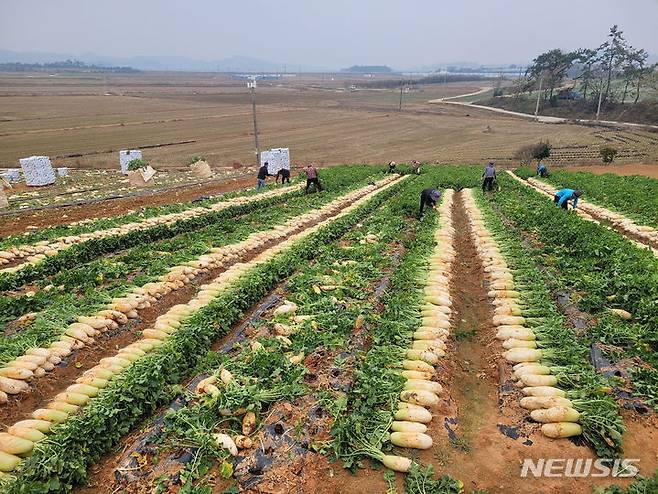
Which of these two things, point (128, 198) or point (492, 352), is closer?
point (492, 352)

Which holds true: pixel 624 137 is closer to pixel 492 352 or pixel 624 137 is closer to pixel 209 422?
pixel 492 352

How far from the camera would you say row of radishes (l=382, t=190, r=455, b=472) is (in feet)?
17.1

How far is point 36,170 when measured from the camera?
2764 centimetres

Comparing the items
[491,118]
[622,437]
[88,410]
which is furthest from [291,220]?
[491,118]

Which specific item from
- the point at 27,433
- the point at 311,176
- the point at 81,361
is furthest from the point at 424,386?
the point at 311,176

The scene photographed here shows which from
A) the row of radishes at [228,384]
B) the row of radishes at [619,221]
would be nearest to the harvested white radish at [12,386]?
the row of radishes at [228,384]

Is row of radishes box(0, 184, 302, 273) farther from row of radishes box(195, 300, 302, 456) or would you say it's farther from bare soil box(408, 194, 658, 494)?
bare soil box(408, 194, 658, 494)

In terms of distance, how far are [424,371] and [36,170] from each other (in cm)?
2991

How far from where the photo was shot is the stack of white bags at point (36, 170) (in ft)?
90.0

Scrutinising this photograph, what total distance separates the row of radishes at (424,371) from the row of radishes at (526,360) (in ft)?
3.22

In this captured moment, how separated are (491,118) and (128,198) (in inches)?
2421

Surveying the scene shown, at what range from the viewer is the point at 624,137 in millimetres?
48938

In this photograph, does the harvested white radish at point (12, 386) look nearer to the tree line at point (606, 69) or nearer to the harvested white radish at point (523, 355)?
the harvested white radish at point (523, 355)

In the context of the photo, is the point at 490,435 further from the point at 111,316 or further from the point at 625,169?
the point at 625,169
